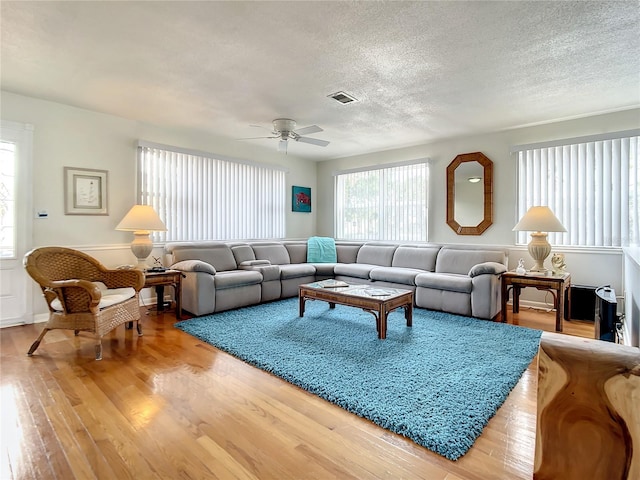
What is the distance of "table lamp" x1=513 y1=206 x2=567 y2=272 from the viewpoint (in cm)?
375

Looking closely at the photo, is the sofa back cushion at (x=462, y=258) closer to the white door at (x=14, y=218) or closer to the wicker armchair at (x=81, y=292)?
the wicker armchair at (x=81, y=292)

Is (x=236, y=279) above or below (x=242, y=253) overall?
below

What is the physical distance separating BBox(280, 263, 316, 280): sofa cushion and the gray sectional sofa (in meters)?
0.02

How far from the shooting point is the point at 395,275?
4719mm

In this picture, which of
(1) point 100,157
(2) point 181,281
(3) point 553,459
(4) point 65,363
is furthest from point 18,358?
(3) point 553,459

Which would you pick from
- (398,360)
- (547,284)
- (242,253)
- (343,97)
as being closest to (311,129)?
(343,97)

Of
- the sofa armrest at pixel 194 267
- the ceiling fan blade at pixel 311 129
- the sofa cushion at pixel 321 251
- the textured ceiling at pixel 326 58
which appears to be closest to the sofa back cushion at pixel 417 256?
the sofa cushion at pixel 321 251

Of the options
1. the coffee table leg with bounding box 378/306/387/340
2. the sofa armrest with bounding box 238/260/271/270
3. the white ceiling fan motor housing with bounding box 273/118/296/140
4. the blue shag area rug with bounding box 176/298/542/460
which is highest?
the white ceiling fan motor housing with bounding box 273/118/296/140

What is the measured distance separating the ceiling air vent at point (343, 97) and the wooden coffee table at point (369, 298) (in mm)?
2102

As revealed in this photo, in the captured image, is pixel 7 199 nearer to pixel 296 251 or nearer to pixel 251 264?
pixel 251 264

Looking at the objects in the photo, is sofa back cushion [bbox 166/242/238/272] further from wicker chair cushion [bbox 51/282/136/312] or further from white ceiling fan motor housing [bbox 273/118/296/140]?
white ceiling fan motor housing [bbox 273/118/296/140]

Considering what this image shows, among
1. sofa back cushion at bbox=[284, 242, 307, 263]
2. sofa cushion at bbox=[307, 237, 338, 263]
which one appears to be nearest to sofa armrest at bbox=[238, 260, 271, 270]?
sofa back cushion at bbox=[284, 242, 307, 263]

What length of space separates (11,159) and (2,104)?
1.90 ft

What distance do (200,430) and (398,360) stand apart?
157 centimetres
